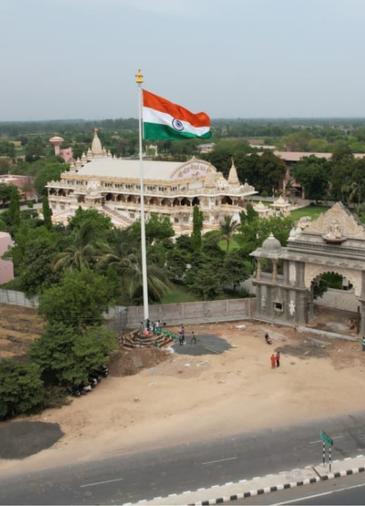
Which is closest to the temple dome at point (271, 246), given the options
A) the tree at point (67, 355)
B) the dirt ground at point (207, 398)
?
the dirt ground at point (207, 398)

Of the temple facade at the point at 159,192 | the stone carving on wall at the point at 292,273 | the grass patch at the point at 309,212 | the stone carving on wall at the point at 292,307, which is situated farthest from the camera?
the grass patch at the point at 309,212

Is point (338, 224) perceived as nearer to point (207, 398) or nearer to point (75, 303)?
point (207, 398)

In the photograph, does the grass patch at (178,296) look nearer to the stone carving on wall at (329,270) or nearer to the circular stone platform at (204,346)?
the circular stone platform at (204,346)

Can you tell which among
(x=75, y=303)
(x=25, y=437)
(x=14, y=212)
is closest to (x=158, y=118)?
(x=75, y=303)

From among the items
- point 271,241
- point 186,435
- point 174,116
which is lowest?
point 186,435

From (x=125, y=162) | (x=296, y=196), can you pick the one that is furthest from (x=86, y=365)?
(x=296, y=196)

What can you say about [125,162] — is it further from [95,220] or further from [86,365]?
[86,365]

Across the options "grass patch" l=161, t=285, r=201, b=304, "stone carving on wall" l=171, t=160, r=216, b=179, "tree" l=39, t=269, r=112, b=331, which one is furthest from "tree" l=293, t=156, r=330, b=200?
"tree" l=39, t=269, r=112, b=331
